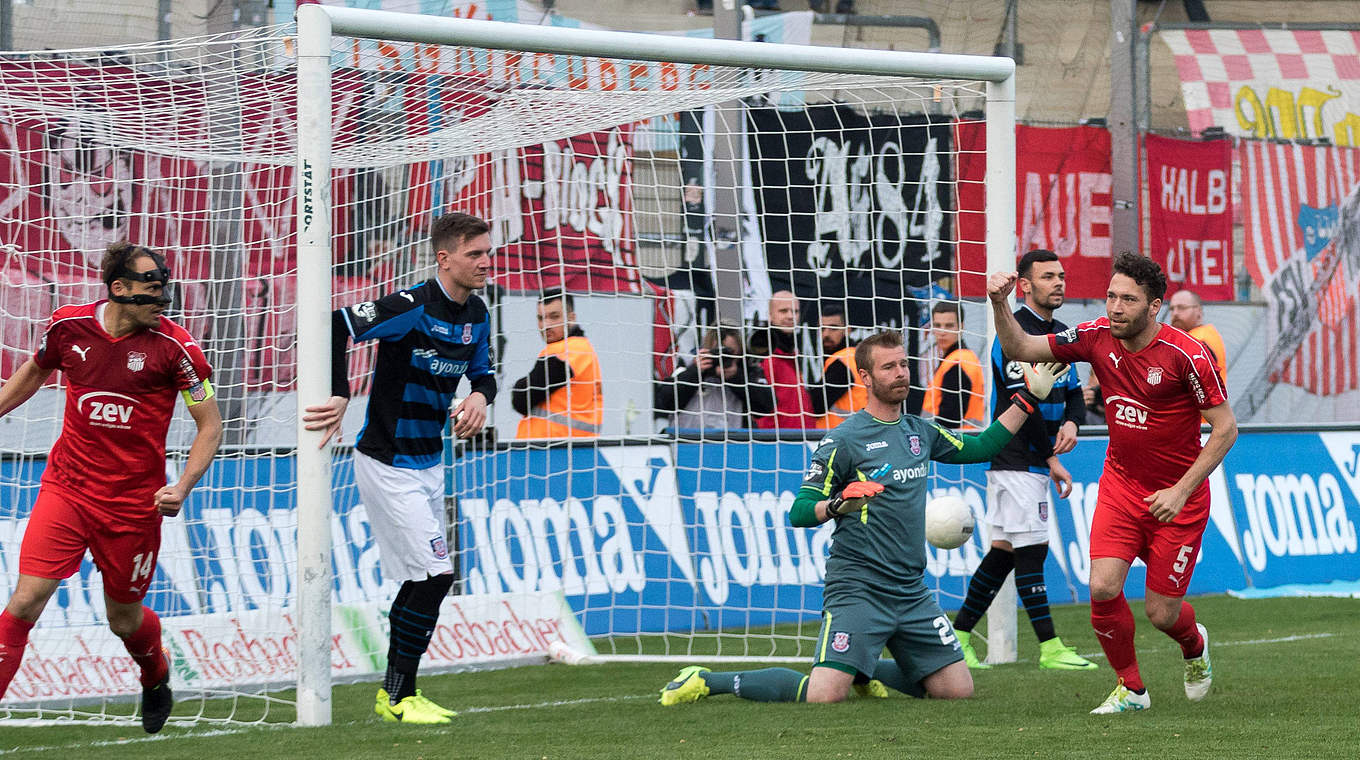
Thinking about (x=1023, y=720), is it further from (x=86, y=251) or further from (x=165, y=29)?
(x=165, y=29)

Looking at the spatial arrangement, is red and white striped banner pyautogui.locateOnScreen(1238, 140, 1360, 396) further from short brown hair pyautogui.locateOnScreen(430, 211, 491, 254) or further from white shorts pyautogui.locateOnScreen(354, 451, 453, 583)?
white shorts pyautogui.locateOnScreen(354, 451, 453, 583)

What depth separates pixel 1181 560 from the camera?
628cm

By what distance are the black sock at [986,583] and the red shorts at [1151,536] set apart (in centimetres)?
179

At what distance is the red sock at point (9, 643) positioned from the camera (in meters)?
5.85

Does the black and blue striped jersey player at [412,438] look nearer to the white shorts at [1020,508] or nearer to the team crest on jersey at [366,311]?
the team crest on jersey at [366,311]

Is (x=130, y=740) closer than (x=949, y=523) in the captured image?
Yes

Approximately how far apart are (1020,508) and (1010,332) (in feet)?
6.74

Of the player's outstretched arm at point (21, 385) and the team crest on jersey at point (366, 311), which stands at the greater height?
the team crest on jersey at point (366, 311)

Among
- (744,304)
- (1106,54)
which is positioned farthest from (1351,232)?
(744,304)

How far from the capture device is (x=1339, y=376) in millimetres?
14602

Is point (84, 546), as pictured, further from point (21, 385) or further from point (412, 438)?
point (412, 438)

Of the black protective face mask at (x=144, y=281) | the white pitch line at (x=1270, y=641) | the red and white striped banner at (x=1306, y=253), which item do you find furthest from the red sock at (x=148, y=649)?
the red and white striped banner at (x=1306, y=253)

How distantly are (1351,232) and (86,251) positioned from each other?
1097 cm

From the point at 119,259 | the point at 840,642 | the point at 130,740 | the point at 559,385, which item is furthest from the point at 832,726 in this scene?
the point at 559,385
